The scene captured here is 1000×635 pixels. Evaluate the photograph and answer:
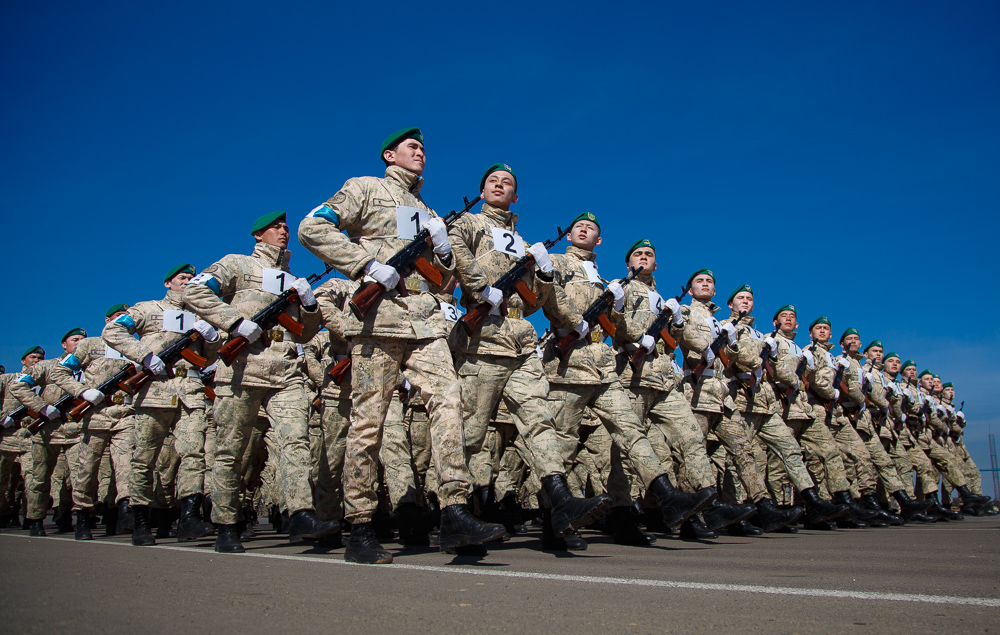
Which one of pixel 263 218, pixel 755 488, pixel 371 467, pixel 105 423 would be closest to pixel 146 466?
pixel 105 423

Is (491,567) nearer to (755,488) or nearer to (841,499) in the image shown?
(755,488)

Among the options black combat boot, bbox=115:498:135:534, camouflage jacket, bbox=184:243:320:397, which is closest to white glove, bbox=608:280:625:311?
camouflage jacket, bbox=184:243:320:397

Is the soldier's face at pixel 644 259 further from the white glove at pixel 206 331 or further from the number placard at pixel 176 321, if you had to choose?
the number placard at pixel 176 321

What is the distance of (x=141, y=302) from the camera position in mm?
8992

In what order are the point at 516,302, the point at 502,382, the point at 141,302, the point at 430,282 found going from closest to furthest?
the point at 430,282
the point at 502,382
the point at 516,302
the point at 141,302

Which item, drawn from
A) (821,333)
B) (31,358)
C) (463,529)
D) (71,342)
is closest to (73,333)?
(71,342)

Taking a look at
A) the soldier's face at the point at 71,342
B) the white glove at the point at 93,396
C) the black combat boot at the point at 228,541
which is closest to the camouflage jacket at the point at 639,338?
the black combat boot at the point at 228,541

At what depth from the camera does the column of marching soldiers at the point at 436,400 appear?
15.5 ft

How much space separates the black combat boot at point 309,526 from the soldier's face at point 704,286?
17.5ft

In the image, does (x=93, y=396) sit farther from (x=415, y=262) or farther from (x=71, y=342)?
(x=415, y=262)

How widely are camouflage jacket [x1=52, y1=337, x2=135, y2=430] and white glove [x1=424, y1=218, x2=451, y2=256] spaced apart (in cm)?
499

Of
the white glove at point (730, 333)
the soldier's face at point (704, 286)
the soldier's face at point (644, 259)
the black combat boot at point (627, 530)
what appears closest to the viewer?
Result: the black combat boot at point (627, 530)

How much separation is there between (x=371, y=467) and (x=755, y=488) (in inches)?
181

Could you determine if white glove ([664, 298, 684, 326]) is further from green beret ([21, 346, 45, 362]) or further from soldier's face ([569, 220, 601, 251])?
green beret ([21, 346, 45, 362])
